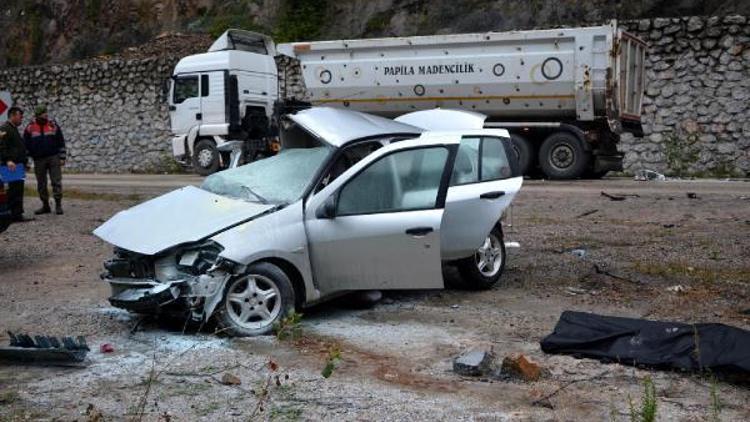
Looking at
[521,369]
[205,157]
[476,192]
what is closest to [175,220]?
[476,192]

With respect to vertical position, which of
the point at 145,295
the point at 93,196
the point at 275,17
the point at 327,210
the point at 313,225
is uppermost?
the point at 275,17

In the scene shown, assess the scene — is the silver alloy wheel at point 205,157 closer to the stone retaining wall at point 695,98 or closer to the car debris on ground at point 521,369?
the stone retaining wall at point 695,98

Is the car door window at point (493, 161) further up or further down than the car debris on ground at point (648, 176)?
further up

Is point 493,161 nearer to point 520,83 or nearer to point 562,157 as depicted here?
point 520,83

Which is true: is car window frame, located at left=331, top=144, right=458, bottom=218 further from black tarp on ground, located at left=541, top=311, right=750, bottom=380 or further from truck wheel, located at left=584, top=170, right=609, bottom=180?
truck wheel, located at left=584, top=170, right=609, bottom=180

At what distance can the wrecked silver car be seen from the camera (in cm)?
613

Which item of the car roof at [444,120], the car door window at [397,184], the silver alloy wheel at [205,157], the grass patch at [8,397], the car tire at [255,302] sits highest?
the car roof at [444,120]

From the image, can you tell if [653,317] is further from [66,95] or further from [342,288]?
[66,95]

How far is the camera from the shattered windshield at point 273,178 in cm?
676

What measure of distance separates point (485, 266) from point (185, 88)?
613 inches

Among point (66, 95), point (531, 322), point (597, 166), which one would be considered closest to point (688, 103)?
point (597, 166)

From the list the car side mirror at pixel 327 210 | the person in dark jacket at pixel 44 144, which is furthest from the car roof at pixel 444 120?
the person in dark jacket at pixel 44 144

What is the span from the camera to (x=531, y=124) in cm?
1808

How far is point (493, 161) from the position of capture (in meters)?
7.91
